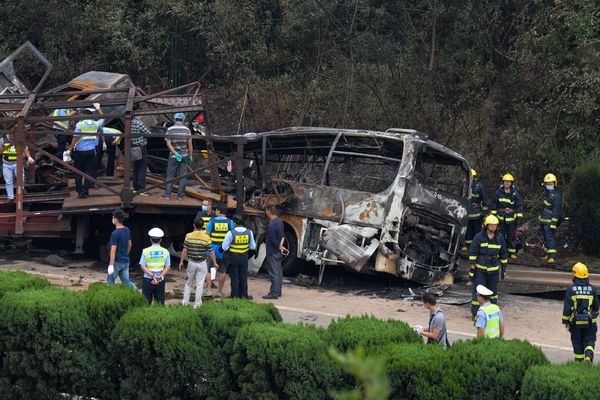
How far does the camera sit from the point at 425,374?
6297 mm

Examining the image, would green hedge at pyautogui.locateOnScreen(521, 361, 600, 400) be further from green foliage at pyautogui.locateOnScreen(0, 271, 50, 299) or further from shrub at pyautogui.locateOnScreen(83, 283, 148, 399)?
green foliage at pyautogui.locateOnScreen(0, 271, 50, 299)

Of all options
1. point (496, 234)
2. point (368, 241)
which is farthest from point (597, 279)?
point (368, 241)

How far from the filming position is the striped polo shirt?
10.7 metres

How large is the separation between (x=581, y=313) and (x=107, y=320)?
4865mm

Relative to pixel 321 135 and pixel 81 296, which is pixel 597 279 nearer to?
pixel 321 135

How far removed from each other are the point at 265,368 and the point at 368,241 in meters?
5.67

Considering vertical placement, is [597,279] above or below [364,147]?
below

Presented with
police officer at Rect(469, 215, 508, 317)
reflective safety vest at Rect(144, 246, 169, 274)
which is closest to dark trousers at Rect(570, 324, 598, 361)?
police officer at Rect(469, 215, 508, 317)

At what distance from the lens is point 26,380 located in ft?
25.3

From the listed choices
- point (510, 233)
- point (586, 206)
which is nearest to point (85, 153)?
point (510, 233)

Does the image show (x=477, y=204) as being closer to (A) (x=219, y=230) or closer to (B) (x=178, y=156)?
(A) (x=219, y=230)

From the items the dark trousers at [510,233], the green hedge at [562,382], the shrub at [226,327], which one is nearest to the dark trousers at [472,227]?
the dark trousers at [510,233]

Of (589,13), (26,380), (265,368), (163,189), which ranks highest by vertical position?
(589,13)

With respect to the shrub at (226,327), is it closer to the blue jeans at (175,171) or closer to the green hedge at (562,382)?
the green hedge at (562,382)
